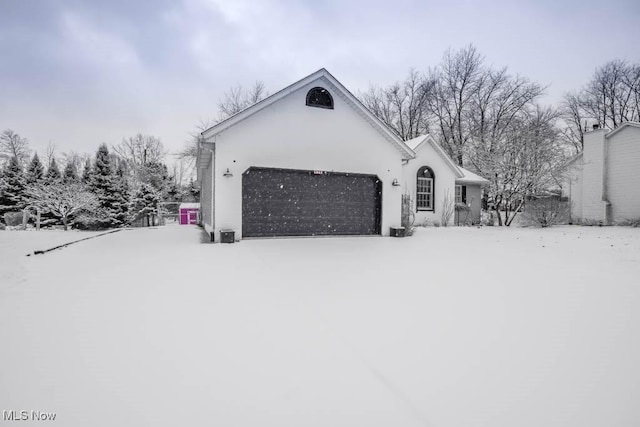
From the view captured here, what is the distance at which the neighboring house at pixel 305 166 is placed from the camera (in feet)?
33.0

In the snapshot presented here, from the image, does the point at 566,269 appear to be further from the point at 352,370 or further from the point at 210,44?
the point at 210,44

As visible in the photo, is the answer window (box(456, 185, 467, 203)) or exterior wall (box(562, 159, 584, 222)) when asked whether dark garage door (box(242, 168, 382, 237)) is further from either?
exterior wall (box(562, 159, 584, 222))

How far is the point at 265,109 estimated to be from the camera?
34.2 ft

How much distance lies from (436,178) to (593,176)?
891 cm

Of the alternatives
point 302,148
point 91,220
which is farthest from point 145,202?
point 302,148

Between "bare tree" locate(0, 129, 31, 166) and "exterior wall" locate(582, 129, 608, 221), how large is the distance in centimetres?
4449

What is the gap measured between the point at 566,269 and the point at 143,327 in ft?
23.3

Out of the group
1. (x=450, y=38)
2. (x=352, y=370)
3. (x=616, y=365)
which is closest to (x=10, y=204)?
(x=352, y=370)

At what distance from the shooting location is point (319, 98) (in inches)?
439

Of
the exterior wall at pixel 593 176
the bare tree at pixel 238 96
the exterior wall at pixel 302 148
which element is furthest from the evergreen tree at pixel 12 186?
the exterior wall at pixel 593 176

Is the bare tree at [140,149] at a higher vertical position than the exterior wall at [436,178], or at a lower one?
higher

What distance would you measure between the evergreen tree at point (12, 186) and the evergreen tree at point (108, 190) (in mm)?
6947

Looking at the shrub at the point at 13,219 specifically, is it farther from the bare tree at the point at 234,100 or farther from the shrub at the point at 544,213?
the shrub at the point at 544,213

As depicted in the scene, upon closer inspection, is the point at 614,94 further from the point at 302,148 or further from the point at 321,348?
the point at 321,348
